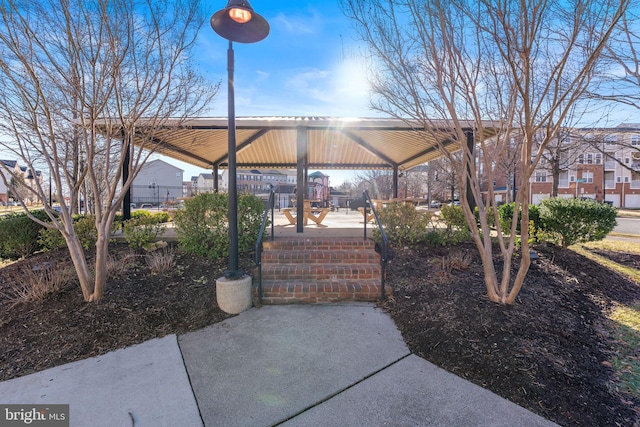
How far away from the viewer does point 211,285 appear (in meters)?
4.50

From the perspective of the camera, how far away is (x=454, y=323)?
11.1 feet

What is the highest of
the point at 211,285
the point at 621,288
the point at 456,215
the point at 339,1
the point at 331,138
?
the point at 339,1

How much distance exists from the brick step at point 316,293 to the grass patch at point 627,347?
2422mm

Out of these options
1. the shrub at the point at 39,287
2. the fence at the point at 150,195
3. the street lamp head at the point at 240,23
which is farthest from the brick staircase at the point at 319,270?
the fence at the point at 150,195

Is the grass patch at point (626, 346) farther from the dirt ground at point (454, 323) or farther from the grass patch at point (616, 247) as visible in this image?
the grass patch at point (616, 247)

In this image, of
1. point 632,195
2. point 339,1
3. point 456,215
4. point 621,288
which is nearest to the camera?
point 339,1

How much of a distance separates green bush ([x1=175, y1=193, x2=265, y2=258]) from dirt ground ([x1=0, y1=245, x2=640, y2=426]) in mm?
278

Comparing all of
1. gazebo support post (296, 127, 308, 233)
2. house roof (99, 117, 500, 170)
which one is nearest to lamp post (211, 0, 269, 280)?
house roof (99, 117, 500, 170)

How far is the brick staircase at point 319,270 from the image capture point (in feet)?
14.2

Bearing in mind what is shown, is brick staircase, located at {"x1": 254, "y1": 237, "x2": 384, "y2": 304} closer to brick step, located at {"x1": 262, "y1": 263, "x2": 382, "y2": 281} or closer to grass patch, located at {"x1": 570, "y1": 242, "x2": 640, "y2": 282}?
brick step, located at {"x1": 262, "y1": 263, "x2": 382, "y2": 281}

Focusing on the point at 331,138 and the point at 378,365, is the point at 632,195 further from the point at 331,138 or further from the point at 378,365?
the point at 378,365

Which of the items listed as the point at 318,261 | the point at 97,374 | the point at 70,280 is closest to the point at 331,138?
the point at 318,261

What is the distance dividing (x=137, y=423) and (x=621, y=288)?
7.13 m

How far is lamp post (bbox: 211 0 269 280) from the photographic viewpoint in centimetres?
357
